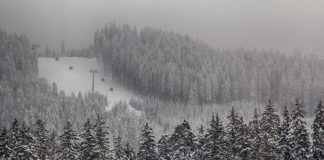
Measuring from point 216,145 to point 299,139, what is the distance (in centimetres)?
852

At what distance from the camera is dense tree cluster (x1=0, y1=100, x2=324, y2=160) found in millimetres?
52562

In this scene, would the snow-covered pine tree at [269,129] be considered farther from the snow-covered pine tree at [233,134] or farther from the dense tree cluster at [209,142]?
the snow-covered pine tree at [233,134]

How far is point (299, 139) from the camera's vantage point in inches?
2163

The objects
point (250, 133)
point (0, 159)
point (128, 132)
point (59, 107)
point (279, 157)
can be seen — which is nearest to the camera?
point (0, 159)

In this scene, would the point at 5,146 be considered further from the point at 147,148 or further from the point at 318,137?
the point at 318,137

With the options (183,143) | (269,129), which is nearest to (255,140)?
(269,129)

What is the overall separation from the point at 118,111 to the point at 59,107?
21.5 meters

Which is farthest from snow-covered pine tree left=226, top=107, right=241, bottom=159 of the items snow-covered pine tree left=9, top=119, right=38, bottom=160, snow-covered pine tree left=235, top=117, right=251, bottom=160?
snow-covered pine tree left=9, top=119, right=38, bottom=160

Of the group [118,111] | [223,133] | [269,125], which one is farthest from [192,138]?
[118,111]

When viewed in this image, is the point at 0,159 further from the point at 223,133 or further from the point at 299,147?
the point at 299,147

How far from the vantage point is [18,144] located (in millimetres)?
51750

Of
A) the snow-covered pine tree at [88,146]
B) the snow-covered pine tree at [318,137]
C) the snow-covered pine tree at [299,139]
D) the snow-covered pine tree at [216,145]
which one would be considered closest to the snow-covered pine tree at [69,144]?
the snow-covered pine tree at [88,146]

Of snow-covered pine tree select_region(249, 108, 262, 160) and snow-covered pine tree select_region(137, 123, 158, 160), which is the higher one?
snow-covered pine tree select_region(249, 108, 262, 160)

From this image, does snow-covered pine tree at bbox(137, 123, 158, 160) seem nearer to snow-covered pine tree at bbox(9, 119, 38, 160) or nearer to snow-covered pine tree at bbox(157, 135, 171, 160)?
snow-covered pine tree at bbox(157, 135, 171, 160)
